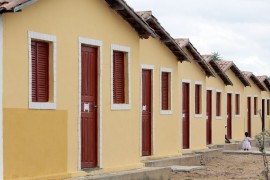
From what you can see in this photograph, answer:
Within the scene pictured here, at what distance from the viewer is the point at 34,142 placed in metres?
12.9

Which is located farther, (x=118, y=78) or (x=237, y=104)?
(x=237, y=104)

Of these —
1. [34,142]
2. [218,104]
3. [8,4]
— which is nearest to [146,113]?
[34,142]

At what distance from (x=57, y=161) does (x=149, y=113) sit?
7447 mm

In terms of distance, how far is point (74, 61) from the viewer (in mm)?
14242

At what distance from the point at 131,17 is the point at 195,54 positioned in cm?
923

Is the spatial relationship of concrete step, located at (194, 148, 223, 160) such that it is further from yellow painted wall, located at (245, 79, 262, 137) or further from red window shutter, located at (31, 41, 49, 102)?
red window shutter, located at (31, 41, 49, 102)

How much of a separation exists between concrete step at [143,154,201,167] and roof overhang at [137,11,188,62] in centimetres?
329

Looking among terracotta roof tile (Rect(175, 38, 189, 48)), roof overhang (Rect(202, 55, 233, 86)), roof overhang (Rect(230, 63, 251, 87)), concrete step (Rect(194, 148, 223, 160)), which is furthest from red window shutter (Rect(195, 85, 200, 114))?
roof overhang (Rect(230, 63, 251, 87))

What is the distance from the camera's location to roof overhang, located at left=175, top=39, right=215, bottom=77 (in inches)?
958

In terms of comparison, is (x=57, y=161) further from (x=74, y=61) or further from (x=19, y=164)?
(x=74, y=61)

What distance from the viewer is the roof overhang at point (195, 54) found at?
24345mm

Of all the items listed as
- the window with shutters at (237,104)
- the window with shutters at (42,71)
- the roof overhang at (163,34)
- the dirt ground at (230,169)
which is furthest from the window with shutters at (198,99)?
the window with shutters at (42,71)

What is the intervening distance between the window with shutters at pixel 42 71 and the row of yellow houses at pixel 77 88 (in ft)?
0.06

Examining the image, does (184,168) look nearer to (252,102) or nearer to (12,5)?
(12,5)
